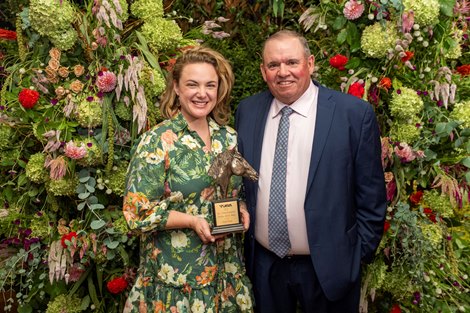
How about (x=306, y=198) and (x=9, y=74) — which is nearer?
(x=306, y=198)

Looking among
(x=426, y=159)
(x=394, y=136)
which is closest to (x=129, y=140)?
(x=394, y=136)

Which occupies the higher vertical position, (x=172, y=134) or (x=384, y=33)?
(x=384, y=33)

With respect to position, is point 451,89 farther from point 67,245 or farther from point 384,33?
point 67,245

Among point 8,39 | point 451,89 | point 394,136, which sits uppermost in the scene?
point 8,39

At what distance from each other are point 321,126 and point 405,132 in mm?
722

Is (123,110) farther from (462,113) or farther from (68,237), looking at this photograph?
(462,113)

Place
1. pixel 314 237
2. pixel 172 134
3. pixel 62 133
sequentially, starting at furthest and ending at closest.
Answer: pixel 62 133 → pixel 314 237 → pixel 172 134

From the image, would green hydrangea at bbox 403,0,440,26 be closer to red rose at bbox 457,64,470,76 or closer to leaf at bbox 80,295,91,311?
red rose at bbox 457,64,470,76

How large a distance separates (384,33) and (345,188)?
94 centimetres

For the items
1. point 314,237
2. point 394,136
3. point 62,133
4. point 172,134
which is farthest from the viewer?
point 394,136

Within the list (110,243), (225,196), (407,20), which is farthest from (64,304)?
(407,20)

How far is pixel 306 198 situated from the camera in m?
2.26

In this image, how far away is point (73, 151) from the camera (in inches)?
101

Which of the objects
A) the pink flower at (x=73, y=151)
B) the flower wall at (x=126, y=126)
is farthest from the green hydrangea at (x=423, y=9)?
the pink flower at (x=73, y=151)
